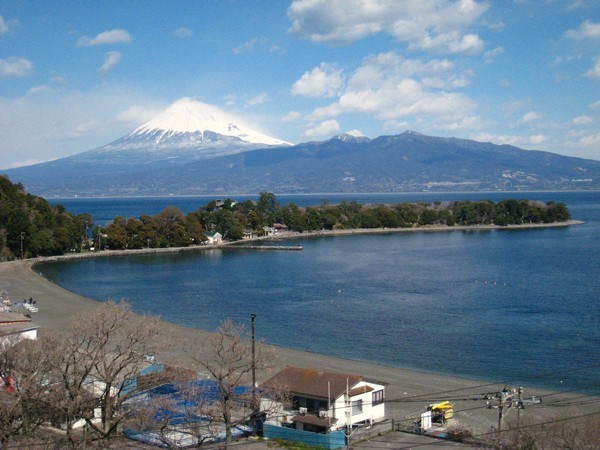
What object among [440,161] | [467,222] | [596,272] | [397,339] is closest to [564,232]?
[467,222]

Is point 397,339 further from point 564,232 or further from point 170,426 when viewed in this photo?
point 564,232

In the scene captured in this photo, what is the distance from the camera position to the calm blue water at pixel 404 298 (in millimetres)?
13375

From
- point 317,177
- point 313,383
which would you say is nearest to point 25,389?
point 313,383

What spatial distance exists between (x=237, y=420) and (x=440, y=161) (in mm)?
194576

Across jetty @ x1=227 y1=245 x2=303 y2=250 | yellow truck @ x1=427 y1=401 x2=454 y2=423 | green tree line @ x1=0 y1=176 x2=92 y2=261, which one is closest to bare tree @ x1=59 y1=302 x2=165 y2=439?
yellow truck @ x1=427 y1=401 x2=454 y2=423

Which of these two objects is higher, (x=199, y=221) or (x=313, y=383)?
(x=199, y=221)

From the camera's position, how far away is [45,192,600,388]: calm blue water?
43.9 feet

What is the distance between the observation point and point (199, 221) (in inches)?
1710

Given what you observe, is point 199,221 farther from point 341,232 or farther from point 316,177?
point 316,177

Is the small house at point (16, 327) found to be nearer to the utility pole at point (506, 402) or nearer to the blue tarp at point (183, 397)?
the blue tarp at point (183, 397)

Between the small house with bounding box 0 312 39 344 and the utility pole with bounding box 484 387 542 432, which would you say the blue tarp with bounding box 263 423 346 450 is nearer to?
Result: the utility pole with bounding box 484 387 542 432

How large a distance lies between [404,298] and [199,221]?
83.9 ft

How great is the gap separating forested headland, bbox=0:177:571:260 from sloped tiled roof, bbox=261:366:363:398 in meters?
26.0

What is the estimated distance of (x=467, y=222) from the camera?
53000mm
